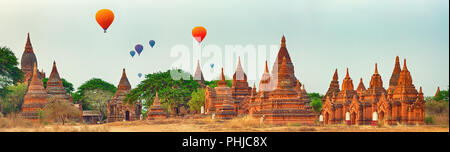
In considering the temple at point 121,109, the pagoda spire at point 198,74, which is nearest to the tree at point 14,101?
the temple at point 121,109

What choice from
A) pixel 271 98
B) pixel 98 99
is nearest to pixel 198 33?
pixel 271 98

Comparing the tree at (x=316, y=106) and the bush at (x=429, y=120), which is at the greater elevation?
the tree at (x=316, y=106)

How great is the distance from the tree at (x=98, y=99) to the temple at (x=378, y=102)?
109ft

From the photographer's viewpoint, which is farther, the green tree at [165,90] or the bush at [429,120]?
the green tree at [165,90]

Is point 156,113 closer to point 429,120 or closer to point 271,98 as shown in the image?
point 271,98

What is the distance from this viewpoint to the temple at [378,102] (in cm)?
4738

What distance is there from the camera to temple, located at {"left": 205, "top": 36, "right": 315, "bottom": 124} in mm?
44406

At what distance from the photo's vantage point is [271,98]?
45.8m

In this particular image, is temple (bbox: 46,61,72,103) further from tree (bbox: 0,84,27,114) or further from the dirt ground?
the dirt ground

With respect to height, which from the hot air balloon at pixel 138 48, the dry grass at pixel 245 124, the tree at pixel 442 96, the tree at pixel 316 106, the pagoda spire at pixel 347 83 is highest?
the hot air balloon at pixel 138 48

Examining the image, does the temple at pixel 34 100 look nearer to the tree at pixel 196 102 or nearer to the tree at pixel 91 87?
the tree at pixel 196 102
